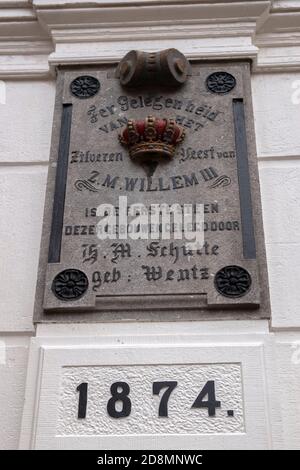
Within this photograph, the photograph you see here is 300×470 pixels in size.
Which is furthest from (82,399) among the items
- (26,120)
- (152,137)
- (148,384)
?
(26,120)

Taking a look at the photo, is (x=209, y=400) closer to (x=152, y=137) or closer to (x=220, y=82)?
(x=152, y=137)

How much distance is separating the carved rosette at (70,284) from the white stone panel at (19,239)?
21cm

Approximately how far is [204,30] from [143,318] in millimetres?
2036

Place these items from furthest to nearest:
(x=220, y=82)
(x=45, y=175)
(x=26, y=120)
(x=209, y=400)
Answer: (x=26, y=120)
(x=220, y=82)
(x=45, y=175)
(x=209, y=400)

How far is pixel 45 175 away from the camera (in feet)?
12.8

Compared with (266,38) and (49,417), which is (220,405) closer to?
(49,417)

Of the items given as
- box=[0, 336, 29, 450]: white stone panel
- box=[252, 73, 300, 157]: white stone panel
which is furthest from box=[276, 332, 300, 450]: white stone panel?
box=[0, 336, 29, 450]: white stone panel

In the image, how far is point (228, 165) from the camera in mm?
3699

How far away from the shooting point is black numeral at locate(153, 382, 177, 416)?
306 centimetres

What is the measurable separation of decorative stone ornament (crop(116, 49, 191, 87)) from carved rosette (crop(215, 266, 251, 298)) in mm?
1306

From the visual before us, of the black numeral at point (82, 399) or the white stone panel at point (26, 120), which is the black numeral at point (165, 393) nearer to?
the black numeral at point (82, 399)

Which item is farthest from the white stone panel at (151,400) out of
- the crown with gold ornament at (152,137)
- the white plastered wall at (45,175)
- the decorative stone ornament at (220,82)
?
the decorative stone ornament at (220,82)

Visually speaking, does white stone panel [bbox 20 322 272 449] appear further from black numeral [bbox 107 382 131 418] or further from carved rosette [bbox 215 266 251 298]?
carved rosette [bbox 215 266 251 298]

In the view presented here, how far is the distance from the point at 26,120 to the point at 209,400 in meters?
2.14
